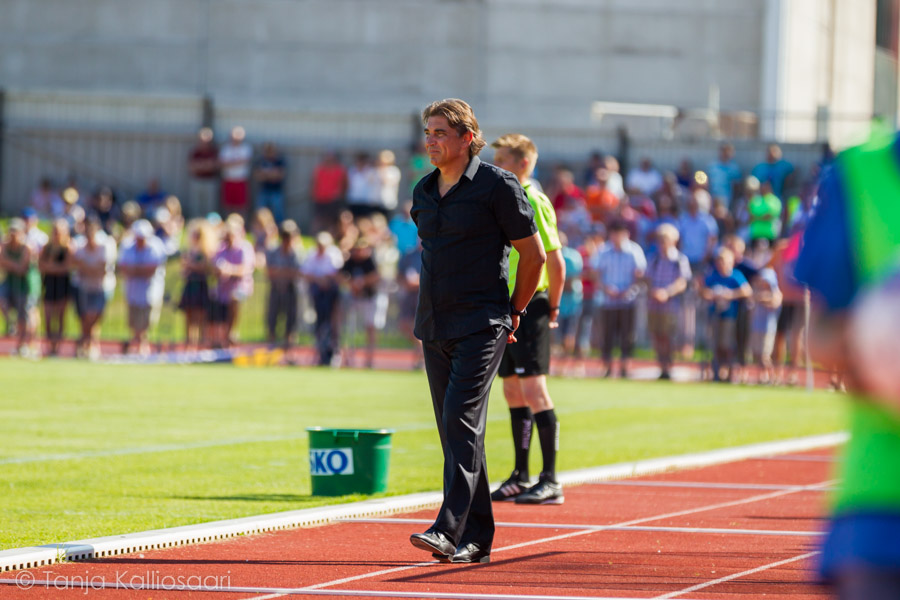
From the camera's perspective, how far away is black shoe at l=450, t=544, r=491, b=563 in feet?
21.7

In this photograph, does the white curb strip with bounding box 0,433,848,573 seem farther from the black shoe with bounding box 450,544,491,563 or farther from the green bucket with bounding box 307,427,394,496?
the black shoe with bounding box 450,544,491,563

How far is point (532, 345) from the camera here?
8758 millimetres

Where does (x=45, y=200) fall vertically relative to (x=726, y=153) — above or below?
below

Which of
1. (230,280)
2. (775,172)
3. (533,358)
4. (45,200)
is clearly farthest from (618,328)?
(45,200)

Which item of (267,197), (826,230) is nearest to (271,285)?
(267,197)

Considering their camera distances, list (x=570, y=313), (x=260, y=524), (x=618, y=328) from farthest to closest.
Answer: (x=570, y=313) → (x=618, y=328) → (x=260, y=524)

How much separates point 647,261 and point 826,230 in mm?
20400

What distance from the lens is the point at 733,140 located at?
2912 cm

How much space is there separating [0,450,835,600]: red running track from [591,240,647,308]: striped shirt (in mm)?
12309

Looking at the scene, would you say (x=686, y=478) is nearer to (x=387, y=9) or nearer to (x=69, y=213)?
(x=69, y=213)

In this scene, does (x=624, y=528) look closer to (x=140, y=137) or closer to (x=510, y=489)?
(x=510, y=489)

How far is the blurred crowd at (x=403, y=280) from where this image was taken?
2108cm

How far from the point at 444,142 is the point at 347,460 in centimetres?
278

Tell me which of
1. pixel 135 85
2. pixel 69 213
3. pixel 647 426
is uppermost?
pixel 135 85
